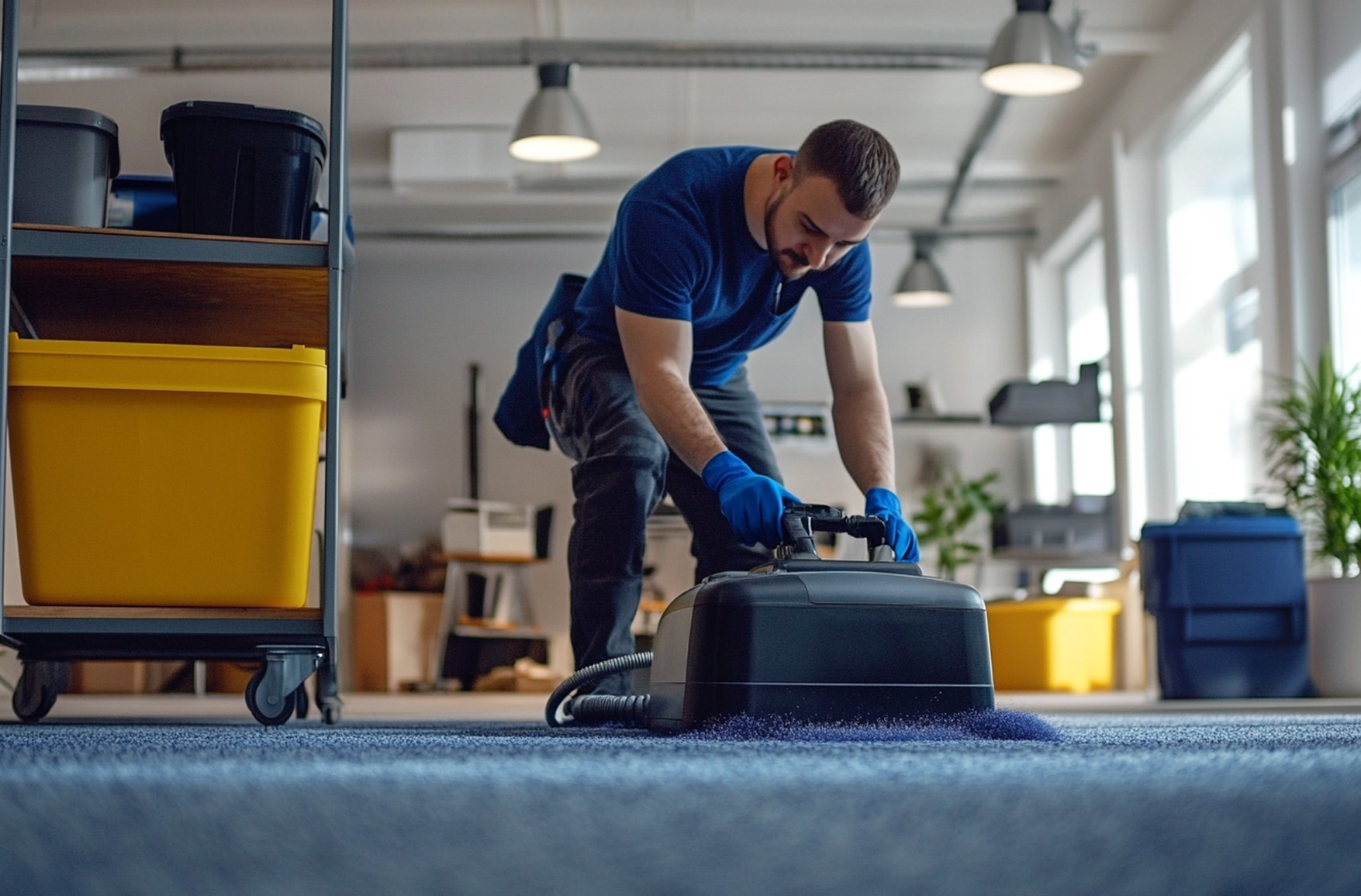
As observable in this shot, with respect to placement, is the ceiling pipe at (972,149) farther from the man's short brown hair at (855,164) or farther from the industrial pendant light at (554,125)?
the man's short brown hair at (855,164)

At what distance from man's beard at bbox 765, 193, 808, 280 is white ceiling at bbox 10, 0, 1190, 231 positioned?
Answer: 394 cm

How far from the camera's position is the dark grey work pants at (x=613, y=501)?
80.6 inches

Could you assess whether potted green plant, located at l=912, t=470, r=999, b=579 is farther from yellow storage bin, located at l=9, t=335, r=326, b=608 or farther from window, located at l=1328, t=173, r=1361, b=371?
yellow storage bin, located at l=9, t=335, r=326, b=608

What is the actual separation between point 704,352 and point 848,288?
0.81 ft

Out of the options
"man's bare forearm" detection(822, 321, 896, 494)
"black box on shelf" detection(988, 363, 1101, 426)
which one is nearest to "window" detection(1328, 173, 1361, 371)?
"black box on shelf" detection(988, 363, 1101, 426)

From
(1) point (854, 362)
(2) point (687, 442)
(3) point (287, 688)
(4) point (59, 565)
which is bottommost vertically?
(3) point (287, 688)

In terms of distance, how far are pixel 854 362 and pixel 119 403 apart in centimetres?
109

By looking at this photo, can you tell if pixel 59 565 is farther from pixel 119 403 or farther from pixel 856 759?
pixel 856 759

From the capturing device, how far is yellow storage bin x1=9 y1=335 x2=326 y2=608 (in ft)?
6.09

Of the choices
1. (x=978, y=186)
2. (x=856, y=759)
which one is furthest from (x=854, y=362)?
(x=978, y=186)

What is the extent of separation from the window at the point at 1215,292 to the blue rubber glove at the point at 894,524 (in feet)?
11.1

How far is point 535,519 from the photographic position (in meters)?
7.25

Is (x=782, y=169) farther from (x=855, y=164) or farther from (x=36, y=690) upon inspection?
(x=36, y=690)

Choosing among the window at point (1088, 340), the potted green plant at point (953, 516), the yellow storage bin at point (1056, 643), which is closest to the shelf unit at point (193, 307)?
the yellow storage bin at point (1056, 643)
